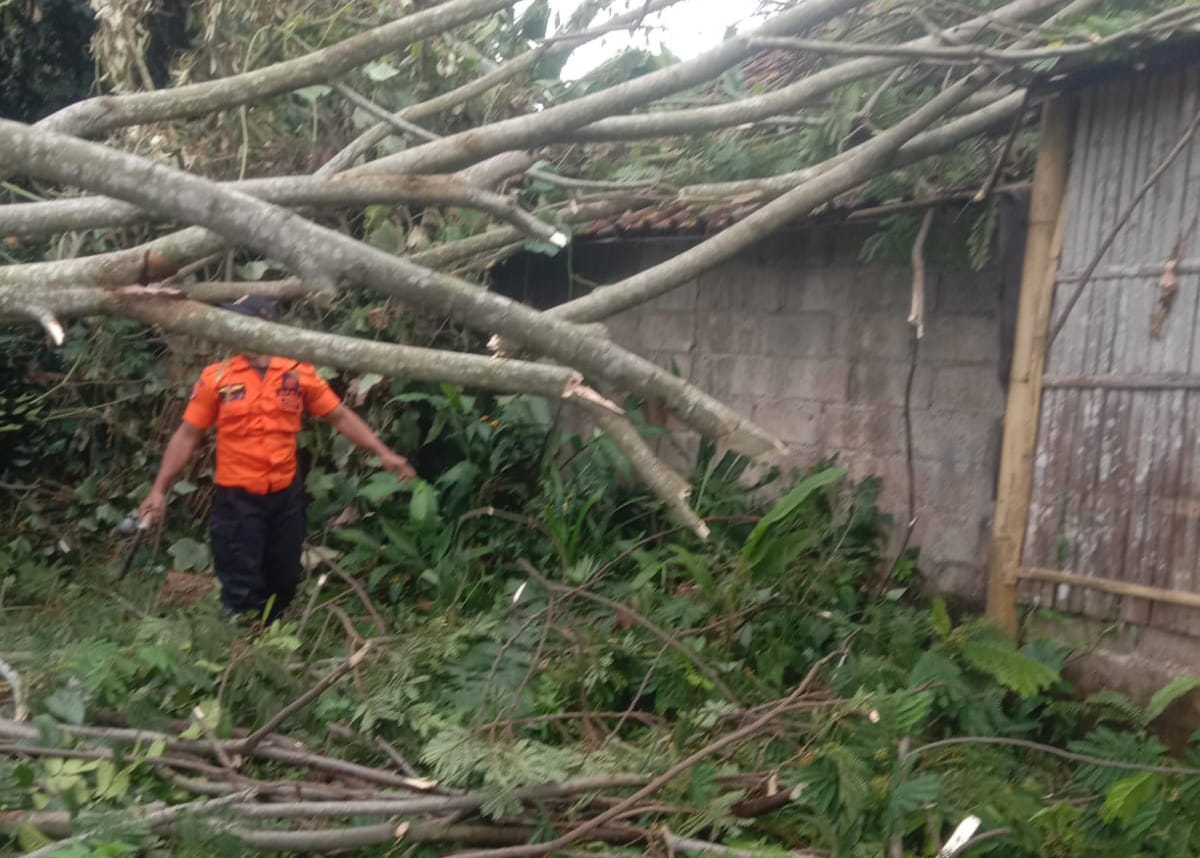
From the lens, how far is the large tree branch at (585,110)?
3.73 metres

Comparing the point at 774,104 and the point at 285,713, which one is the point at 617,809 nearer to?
the point at 285,713

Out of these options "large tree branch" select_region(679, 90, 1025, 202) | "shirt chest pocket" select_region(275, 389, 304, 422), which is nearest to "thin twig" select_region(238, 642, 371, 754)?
"shirt chest pocket" select_region(275, 389, 304, 422)

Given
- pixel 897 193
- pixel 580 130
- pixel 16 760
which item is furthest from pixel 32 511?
pixel 897 193

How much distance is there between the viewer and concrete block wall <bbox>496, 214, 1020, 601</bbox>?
4.39m

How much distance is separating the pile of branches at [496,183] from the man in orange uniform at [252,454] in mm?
419

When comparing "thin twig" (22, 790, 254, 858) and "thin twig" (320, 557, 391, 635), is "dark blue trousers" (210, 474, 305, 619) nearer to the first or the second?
"thin twig" (320, 557, 391, 635)

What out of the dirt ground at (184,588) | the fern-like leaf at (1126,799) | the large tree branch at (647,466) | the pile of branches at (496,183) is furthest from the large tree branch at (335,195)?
the fern-like leaf at (1126,799)

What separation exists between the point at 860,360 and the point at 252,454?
109 inches

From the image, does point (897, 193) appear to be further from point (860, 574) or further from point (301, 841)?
point (301, 841)

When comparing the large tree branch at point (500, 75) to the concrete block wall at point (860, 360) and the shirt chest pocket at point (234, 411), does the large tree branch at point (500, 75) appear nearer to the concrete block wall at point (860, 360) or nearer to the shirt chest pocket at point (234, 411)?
the shirt chest pocket at point (234, 411)

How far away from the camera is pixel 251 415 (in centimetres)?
461

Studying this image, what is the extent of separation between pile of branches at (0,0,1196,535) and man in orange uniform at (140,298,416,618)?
1.38ft

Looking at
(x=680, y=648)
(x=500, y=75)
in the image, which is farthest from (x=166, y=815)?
Result: (x=500, y=75)

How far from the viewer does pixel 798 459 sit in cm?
512
